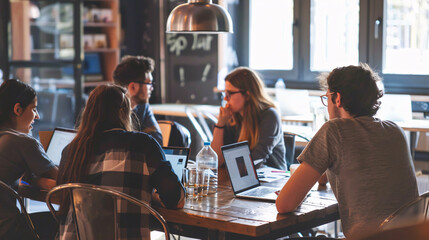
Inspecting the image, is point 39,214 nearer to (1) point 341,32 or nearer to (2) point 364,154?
(2) point 364,154

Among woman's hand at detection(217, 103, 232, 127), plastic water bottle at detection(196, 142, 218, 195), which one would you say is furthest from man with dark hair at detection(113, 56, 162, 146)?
plastic water bottle at detection(196, 142, 218, 195)

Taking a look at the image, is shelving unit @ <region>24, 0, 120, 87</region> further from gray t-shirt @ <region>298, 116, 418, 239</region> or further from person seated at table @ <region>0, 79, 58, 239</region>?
gray t-shirt @ <region>298, 116, 418, 239</region>

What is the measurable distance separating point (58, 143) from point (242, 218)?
1343 mm

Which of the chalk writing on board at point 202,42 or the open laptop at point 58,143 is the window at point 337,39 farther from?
the open laptop at point 58,143

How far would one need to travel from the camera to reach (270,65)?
6.32 metres

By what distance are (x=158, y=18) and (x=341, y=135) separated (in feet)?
16.3

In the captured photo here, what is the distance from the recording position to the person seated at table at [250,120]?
3.14 meters

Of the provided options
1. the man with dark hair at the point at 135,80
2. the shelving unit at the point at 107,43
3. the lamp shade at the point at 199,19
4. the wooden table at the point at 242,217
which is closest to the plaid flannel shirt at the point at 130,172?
the wooden table at the point at 242,217

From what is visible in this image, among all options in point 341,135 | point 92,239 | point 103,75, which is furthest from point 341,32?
point 92,239

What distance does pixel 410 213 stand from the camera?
6.33ft

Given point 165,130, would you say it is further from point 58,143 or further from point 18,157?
point 18,157

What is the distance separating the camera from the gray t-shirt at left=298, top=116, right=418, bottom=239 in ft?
6.37

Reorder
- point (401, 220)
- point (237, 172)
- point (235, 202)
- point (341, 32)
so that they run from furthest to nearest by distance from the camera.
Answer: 1. point (341, 32)
2. point (237, 172)
3. point (235, 202)
4. point (401, 220)

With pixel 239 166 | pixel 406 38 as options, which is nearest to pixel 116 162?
pixel 239 166
